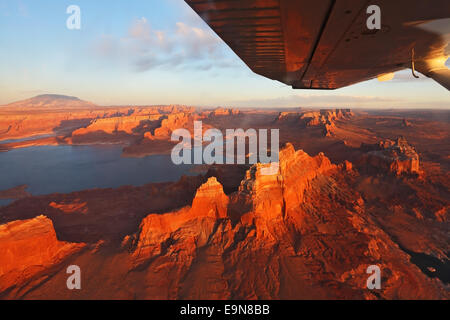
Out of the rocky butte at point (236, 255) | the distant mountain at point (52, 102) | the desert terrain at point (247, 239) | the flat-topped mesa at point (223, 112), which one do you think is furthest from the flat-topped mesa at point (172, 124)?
the distant mountain at point (52, 102)

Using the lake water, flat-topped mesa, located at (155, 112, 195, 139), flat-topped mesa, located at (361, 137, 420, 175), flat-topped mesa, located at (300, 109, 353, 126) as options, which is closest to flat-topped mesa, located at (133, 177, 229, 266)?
the lake water

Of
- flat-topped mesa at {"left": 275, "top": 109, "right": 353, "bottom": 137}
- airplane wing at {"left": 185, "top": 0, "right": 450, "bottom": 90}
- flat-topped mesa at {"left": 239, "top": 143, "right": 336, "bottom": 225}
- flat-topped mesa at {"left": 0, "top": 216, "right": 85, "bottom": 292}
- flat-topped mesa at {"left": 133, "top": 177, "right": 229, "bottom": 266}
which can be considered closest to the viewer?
airplane wing at {"left": 185, "top": 0, "right": 450, "bottom": 90}

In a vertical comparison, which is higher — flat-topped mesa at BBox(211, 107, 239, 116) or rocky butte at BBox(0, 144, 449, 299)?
flat-topped mesa at BBox(211, 107, 239, 116)

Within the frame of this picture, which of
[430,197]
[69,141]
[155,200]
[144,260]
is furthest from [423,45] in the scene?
[69,141]

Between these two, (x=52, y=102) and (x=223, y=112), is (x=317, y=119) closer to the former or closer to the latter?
(x=223, y=112)

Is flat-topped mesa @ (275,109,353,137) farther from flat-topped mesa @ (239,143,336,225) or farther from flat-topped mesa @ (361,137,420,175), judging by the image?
flat-topped mesa @ (239,143,336,225)
